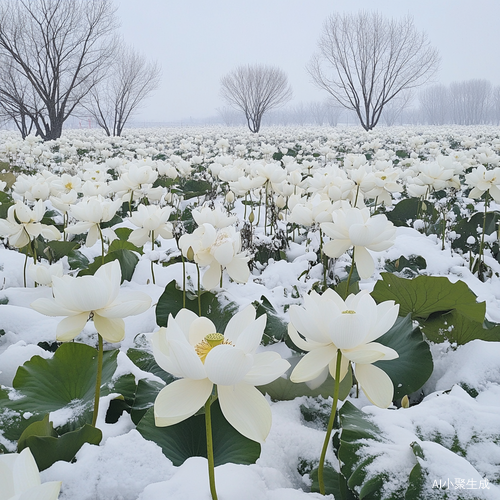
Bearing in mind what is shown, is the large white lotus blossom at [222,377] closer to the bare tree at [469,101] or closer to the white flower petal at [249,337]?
the white flower petal at [249,337]

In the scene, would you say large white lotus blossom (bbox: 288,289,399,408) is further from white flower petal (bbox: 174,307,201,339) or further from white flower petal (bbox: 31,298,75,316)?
white flower petal (bbox: 31,298,75,316)

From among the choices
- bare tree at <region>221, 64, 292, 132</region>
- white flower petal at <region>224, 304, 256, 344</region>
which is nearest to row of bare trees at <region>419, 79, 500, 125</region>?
bare tree at <region>221, 64, 292, 132</region>

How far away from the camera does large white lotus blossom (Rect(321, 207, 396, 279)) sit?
124 centimetres

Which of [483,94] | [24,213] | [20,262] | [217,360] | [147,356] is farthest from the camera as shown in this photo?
[483,94]

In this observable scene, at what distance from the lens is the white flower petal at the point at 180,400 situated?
1.93ft

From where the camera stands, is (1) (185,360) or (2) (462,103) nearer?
(1) (185,360)

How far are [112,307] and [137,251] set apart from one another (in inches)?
61.8

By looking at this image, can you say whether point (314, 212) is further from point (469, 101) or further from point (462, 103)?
point (462, 103)

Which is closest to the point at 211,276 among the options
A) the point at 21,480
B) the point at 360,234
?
the point at 360,234

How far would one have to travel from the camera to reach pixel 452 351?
134 cm

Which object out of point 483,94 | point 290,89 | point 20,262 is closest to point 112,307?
point 20,262

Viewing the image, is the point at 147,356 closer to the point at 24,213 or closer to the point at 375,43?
the point at 24,213

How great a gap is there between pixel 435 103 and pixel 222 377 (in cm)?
8404

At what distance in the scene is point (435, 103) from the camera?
73562 mm
